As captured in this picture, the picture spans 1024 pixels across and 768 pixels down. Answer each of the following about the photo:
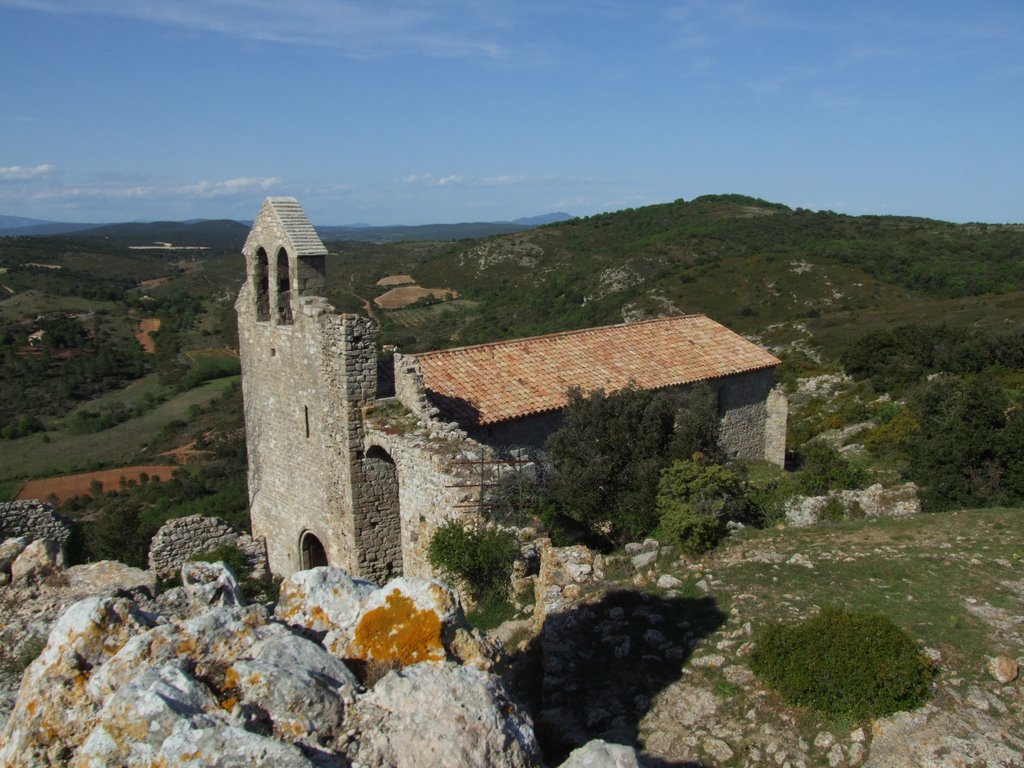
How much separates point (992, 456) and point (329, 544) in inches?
486

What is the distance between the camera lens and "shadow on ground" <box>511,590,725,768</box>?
6910 millimetres

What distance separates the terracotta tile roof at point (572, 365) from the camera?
14.8 metres

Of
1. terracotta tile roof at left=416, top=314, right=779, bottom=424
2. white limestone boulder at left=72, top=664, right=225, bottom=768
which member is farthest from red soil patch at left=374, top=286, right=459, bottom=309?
white limestone boulder at left=72, top=664, right=225, bottom=768

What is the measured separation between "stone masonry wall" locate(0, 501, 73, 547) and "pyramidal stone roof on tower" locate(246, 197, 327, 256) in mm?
6529

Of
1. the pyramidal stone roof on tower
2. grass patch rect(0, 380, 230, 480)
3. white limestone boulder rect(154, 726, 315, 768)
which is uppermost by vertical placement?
the pyramidal stone roof on tower

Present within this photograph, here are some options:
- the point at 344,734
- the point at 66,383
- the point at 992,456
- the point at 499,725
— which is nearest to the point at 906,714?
the point at 499,725

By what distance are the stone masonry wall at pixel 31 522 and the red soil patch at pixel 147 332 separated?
51396mm

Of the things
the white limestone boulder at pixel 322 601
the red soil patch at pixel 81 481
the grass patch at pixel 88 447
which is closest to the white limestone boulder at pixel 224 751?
the white limestone boulder at pixel 322 601

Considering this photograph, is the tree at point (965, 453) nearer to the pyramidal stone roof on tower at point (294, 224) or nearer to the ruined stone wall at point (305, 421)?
the ruined stone wall at point (305, 421)

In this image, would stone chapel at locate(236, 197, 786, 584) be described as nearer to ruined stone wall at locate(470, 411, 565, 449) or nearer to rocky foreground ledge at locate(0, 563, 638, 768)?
ruined stone wall at locate(470, 411, 565, 449)

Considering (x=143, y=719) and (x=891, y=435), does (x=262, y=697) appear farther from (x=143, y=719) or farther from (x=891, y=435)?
(x=891, y=435)

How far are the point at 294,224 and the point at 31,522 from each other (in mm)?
7112

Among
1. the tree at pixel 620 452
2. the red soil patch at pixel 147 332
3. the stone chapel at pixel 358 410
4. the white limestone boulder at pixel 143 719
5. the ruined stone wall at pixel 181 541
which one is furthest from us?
the red soil patch at pixel 147 332

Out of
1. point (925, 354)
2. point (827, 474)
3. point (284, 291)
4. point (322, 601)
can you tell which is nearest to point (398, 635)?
point (322, 601)
